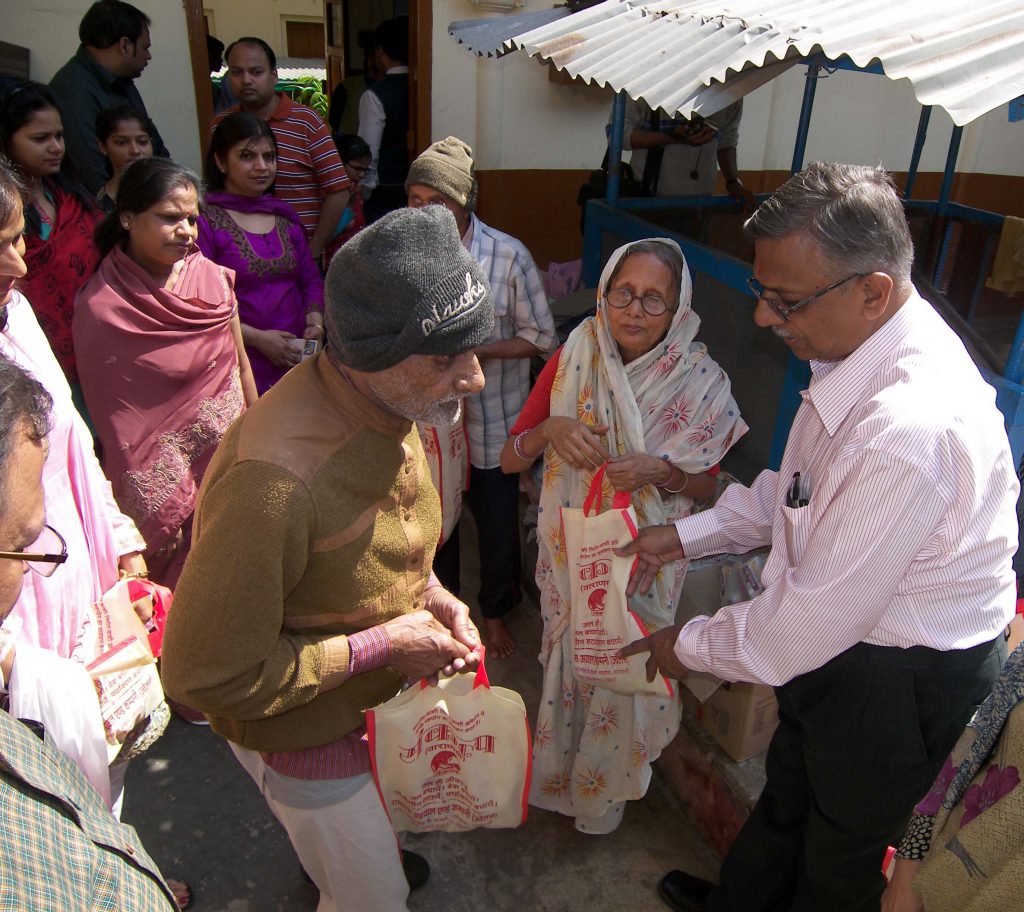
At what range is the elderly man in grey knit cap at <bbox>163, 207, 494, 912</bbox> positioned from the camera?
132 cm

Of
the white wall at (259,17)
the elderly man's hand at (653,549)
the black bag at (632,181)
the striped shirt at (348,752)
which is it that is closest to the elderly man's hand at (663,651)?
the elderly man's hand at (653,549)

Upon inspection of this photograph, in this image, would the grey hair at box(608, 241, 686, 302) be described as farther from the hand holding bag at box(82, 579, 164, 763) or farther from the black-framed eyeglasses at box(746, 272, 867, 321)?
the hand holding bag at box(82, 579, 164, 763)

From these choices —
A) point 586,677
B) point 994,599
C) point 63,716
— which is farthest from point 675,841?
point 63,716

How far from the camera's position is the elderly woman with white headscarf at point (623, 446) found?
7.39ft

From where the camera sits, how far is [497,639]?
344cm

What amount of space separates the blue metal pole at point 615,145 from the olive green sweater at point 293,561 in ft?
9.84

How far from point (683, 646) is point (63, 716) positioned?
4.23ft

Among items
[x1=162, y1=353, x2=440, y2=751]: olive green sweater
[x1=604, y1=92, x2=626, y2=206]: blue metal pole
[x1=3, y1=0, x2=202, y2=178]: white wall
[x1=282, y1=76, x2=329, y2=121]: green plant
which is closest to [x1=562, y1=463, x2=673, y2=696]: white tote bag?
[x1=162, y1=353, x2=440, y2=751]: olive green sweater

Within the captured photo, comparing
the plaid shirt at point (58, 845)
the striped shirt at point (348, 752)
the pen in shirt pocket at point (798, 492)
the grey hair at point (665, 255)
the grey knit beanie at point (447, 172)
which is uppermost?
the grey knit beanie at point (447, 172)

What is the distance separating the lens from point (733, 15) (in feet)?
8.59

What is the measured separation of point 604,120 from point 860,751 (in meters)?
6.16

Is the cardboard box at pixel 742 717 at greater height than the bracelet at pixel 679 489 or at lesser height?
lesser

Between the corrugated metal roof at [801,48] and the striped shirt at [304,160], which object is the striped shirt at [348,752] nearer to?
the corrugated metal roof at [801,48]

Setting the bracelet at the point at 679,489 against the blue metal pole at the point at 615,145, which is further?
the blue metal pole at the point at 615,145
